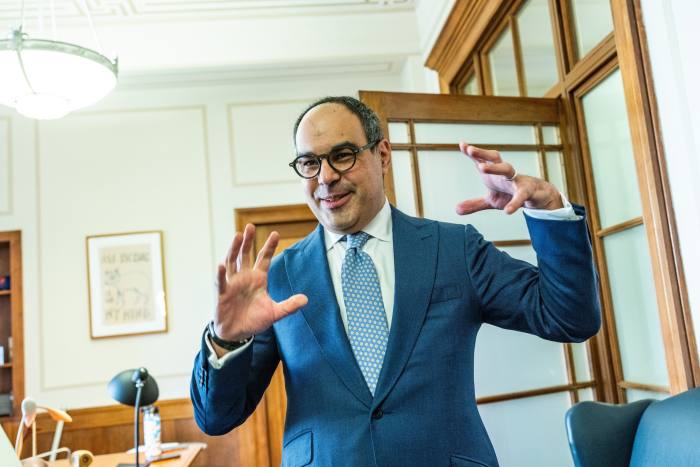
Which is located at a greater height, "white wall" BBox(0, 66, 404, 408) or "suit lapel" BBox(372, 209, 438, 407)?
"white wall" BBox(0, 66, 404, 408)

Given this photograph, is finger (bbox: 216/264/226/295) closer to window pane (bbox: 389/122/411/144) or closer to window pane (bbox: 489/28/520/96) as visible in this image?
window pane (bbox: 389/122/411/144)

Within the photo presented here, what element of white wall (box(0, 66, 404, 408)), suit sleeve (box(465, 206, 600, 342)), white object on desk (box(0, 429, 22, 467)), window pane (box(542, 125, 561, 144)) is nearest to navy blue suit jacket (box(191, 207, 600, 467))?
suit sleeve (box(465, 206, 600, 342))

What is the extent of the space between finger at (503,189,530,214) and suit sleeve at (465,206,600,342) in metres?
0.06

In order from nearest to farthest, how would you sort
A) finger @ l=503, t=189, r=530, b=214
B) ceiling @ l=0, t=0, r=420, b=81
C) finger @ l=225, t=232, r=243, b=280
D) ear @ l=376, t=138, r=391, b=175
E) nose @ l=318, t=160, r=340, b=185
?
1. finger @ l=503, t=189, r=530, b=214
2. finger @ l=225, t=232, r=243, b=280
3. nose @ l=318, t=160, r=340, b=185
4. ear @ l=376, t=138, r=391, b=175
5. ceiling @ l=0, t=0, r=420, b=81

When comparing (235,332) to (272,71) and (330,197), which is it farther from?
(272,71)

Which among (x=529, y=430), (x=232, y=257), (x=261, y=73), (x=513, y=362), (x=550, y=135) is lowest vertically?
(x=529, y=430)

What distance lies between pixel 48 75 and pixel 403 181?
1474 millimetres

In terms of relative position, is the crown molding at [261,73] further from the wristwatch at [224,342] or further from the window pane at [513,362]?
the wristwatch at [224,342]

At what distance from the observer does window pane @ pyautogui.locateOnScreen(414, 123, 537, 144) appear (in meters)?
2.34

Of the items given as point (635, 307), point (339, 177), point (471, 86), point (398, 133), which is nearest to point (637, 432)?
point (339, 177)

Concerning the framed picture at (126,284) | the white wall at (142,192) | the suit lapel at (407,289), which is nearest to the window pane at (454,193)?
the suit lapel at (407,289)

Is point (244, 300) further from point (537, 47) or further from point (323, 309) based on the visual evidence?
point (537, 47)

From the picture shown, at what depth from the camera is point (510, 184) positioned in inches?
39.0

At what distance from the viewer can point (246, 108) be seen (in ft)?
14.3
